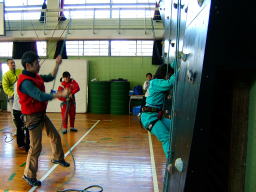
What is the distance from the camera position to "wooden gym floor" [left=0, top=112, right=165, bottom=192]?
315 centimetres

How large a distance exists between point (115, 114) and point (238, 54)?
8.64 meters

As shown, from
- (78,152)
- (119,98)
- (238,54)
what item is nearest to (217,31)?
(238,54)

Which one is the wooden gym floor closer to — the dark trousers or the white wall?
the dark trousers

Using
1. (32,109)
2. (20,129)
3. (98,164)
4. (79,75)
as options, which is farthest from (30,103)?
(79,75)

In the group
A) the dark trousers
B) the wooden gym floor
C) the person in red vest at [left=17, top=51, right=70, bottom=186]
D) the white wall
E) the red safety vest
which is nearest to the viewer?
the person in red vest at [left=17, top=51, right=70, bottom=186]

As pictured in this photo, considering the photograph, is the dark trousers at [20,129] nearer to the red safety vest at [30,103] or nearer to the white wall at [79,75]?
the red safety vest at [30,103]

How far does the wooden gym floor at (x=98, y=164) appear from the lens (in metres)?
3.15

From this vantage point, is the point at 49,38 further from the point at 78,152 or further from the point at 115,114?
the point at 78,152

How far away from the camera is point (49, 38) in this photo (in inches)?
376

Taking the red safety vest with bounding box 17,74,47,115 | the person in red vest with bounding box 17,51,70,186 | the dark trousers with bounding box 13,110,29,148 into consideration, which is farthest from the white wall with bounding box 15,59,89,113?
the red safety vest with bounding box 17,74,47,115

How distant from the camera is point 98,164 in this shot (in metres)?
3.90

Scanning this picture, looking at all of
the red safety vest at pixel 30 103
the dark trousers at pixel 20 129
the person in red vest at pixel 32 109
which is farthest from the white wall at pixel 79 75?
the red safety vest at pixel 30 103

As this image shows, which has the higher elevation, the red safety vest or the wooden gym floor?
the red safety vest

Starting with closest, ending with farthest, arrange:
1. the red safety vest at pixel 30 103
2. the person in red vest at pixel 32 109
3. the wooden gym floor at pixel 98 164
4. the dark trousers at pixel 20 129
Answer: the person in red vest at pixel 32 109, the red safety vest at pixel 30 103, the wooden gym floor at pixel 98 164, the dark trousers at pixel 20 129
